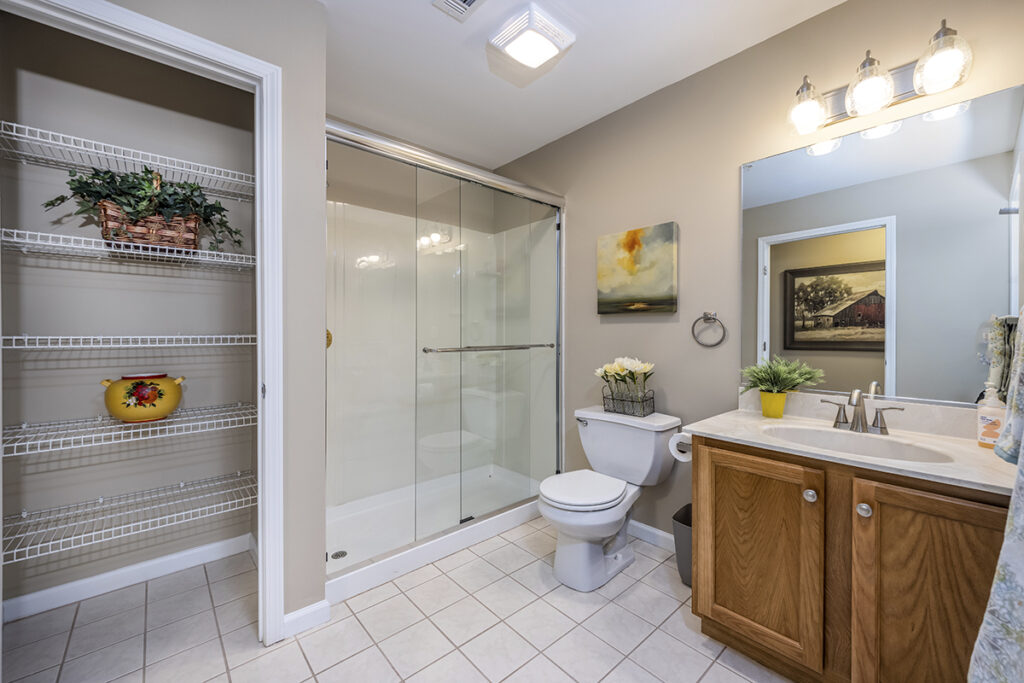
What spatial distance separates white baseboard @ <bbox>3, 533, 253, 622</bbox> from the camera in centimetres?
167

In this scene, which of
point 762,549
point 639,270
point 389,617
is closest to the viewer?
point 762,549

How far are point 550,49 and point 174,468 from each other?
8.46ft

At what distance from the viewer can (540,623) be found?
1.68m

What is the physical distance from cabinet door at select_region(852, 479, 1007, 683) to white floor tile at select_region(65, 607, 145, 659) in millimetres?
2462

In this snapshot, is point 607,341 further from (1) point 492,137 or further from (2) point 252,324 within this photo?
(2) point 252,324

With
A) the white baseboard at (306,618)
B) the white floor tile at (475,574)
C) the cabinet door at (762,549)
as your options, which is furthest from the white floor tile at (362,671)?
the cabinet door at (762,549)

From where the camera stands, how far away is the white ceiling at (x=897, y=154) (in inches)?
54.9

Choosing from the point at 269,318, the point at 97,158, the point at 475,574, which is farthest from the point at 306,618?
the point at 97,158

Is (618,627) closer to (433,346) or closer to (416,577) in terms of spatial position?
(416,577)

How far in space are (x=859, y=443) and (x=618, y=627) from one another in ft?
3.69

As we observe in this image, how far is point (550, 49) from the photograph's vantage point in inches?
72.7

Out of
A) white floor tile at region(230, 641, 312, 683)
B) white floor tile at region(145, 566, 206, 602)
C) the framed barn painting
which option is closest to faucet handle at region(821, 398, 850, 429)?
the framed barn painting

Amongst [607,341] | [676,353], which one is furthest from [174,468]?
[676,353]

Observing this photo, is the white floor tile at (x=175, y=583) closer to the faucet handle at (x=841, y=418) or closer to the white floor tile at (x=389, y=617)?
Answer: the white floor tile at (x=389, y=617)
